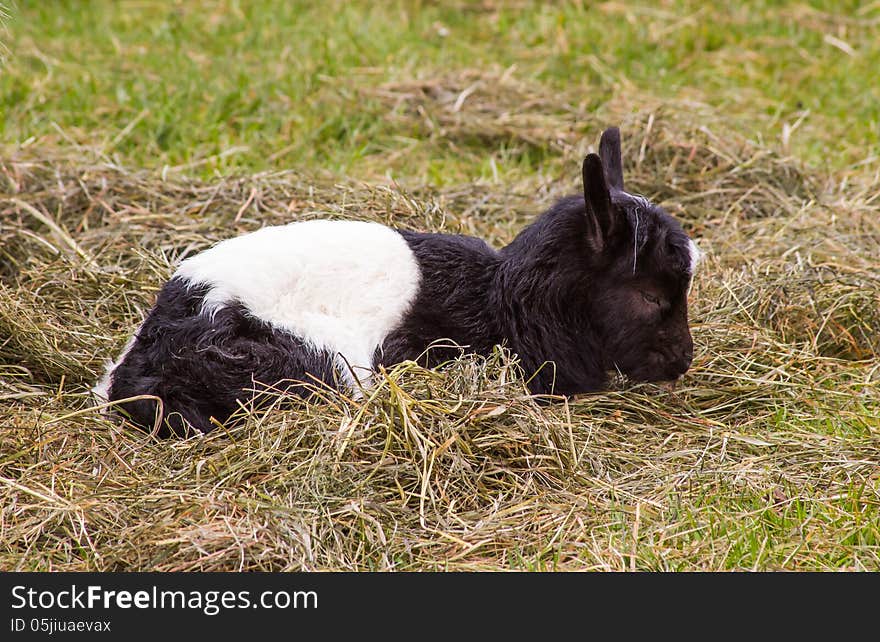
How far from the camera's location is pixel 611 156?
547 centimetres

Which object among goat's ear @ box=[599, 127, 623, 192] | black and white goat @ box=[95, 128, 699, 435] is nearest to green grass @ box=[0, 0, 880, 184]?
goat's ear @ box=[599, 127, 623, 192]

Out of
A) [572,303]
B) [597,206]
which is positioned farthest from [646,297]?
[597,206]

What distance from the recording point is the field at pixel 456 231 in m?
4.13

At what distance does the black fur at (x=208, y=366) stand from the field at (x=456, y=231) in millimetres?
124

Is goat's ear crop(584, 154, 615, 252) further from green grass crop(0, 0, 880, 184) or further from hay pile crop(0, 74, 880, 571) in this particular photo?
green grass crop(0, 0, 880, 184)

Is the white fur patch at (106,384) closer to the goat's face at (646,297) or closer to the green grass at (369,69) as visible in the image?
the goat's face at (646,297)

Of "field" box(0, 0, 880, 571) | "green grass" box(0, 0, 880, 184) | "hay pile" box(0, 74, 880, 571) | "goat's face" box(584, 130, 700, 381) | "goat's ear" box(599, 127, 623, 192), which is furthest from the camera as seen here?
"green grass" box(0, 0, 880, 184)

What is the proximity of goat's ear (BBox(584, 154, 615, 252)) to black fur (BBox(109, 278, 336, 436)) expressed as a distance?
48.7 inches

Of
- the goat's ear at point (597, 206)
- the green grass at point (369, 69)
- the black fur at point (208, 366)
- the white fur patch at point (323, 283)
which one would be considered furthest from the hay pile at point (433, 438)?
the green grass at point (369, 69)

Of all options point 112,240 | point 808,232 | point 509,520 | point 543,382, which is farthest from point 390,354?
point 808,232

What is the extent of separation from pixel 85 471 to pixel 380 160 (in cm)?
417

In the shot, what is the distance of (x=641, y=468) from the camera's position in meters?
4.65

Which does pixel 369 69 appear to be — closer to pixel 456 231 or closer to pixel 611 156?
pixel 456 231

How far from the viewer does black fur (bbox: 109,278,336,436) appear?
474 centimetres
